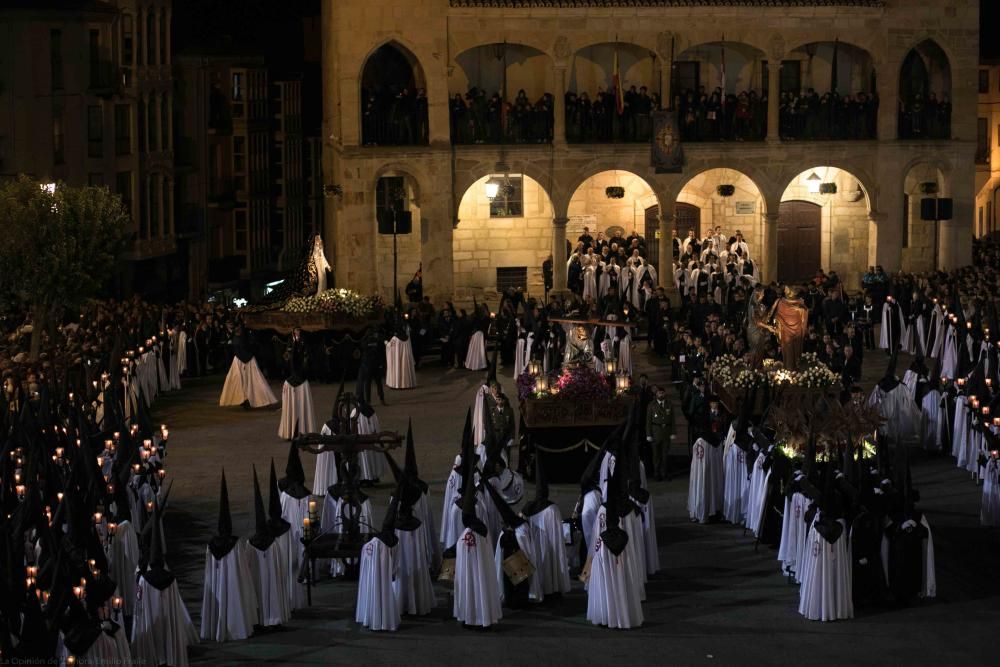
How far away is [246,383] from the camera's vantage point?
106 feet

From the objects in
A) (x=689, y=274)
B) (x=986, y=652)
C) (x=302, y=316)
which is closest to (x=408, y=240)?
(x=689, y=274)

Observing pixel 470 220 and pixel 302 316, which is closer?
→ pixel 302 316

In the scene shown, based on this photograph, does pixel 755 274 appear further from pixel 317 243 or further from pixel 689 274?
pixel 317 243

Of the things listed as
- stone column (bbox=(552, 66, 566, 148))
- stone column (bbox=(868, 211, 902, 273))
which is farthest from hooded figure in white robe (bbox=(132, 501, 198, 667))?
stone column (bbox=(868, 211, 902, 273))

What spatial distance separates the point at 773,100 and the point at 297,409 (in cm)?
1919

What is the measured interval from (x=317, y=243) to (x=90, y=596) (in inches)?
831

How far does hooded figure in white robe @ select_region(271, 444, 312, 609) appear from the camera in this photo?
66.5 feet

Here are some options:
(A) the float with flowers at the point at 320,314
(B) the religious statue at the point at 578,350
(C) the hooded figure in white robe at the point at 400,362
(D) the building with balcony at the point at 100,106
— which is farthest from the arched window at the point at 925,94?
(D) the building with balcony at the point at 100,106

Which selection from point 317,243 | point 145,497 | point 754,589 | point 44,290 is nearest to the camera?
point 754,589

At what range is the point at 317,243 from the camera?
37625 mm

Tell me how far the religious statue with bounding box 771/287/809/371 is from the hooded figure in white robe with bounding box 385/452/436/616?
9307 mm

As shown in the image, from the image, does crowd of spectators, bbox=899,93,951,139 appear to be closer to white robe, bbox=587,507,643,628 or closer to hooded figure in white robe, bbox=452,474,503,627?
white robe, bbox=587,507,643,628

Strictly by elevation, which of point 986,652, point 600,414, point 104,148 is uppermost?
point 104,148

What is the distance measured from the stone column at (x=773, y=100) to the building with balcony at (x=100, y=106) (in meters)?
15.1
